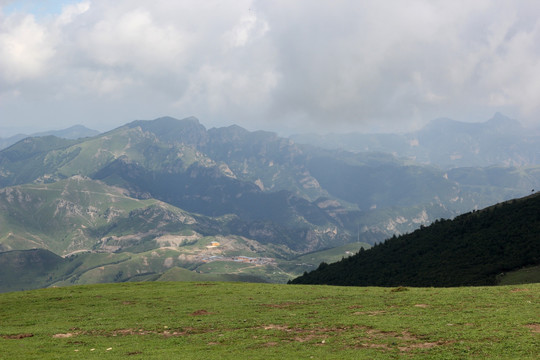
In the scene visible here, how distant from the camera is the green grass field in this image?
37.6 metres

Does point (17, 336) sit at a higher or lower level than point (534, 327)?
higher

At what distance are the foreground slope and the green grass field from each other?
193 feet

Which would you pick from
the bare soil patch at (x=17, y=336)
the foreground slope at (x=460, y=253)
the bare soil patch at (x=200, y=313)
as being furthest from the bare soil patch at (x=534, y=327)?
the foreground slope at (x=460, y=253)

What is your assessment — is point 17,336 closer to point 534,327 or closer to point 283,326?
point 283,326

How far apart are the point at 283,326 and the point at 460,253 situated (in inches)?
4477

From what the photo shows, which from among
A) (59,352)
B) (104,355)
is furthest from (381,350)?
(59,352)

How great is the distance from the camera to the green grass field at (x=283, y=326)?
123 feet

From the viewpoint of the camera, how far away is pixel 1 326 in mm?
57469

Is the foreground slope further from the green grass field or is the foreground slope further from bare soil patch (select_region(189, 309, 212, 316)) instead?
bare soil patch (select_region(189, 309, 212, 316))

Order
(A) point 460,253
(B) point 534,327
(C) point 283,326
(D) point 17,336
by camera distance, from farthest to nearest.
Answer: (A) point 460,253
(D) point 17,336
(C) point 283,326
(B) point 534,327

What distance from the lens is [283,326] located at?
48562 millimetres

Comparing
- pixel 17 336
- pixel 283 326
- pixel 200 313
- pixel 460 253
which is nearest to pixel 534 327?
pixel 283 326

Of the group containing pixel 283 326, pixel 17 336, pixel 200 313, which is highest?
pixel 200 313

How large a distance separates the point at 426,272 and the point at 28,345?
404 feet
